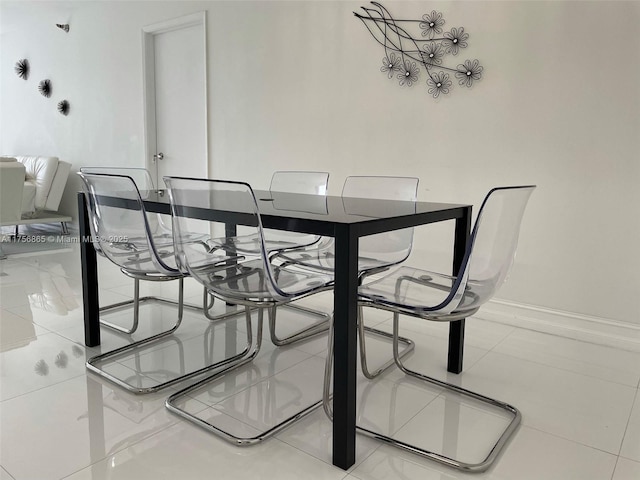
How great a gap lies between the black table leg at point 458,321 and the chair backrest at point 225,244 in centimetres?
65

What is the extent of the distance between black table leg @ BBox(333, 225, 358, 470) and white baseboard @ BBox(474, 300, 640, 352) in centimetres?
172

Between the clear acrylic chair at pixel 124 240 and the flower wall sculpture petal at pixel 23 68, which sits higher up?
the flower wall sculpture petal at pixel 23 68

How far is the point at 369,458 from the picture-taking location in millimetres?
1574

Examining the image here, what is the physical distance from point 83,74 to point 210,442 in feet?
17.0

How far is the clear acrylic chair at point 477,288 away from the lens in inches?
58.8

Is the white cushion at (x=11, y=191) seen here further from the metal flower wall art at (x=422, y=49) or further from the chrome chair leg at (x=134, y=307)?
the metal flower wall art at (x=422, y=49)

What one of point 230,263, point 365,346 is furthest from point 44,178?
A: point 365,346

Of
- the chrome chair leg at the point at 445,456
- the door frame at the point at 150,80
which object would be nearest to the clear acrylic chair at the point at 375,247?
the chrome chair leg at the point at 445,456

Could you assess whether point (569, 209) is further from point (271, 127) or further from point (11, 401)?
point (11, 401)

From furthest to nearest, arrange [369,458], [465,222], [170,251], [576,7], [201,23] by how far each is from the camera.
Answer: [201,23] → [576,7] → [170,251] → [465,222] → [369,458]

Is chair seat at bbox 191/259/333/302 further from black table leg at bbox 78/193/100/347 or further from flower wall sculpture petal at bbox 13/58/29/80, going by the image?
flower wall sculpture petal at bbox 13/58/29/80

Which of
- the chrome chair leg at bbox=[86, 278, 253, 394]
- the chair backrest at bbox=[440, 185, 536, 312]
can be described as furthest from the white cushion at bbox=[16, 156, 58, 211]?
the chair backrest at bbox=[440, 185, 536, 312]

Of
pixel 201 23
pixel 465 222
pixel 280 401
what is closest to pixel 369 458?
pixel 280 401

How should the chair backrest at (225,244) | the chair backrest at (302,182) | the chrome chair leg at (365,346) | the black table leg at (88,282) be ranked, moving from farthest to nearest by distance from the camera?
the chair backrest at (302,182), the black table leg at (88,282), the chrome chair leg at (365,346), the chair backrest at (225,244)
